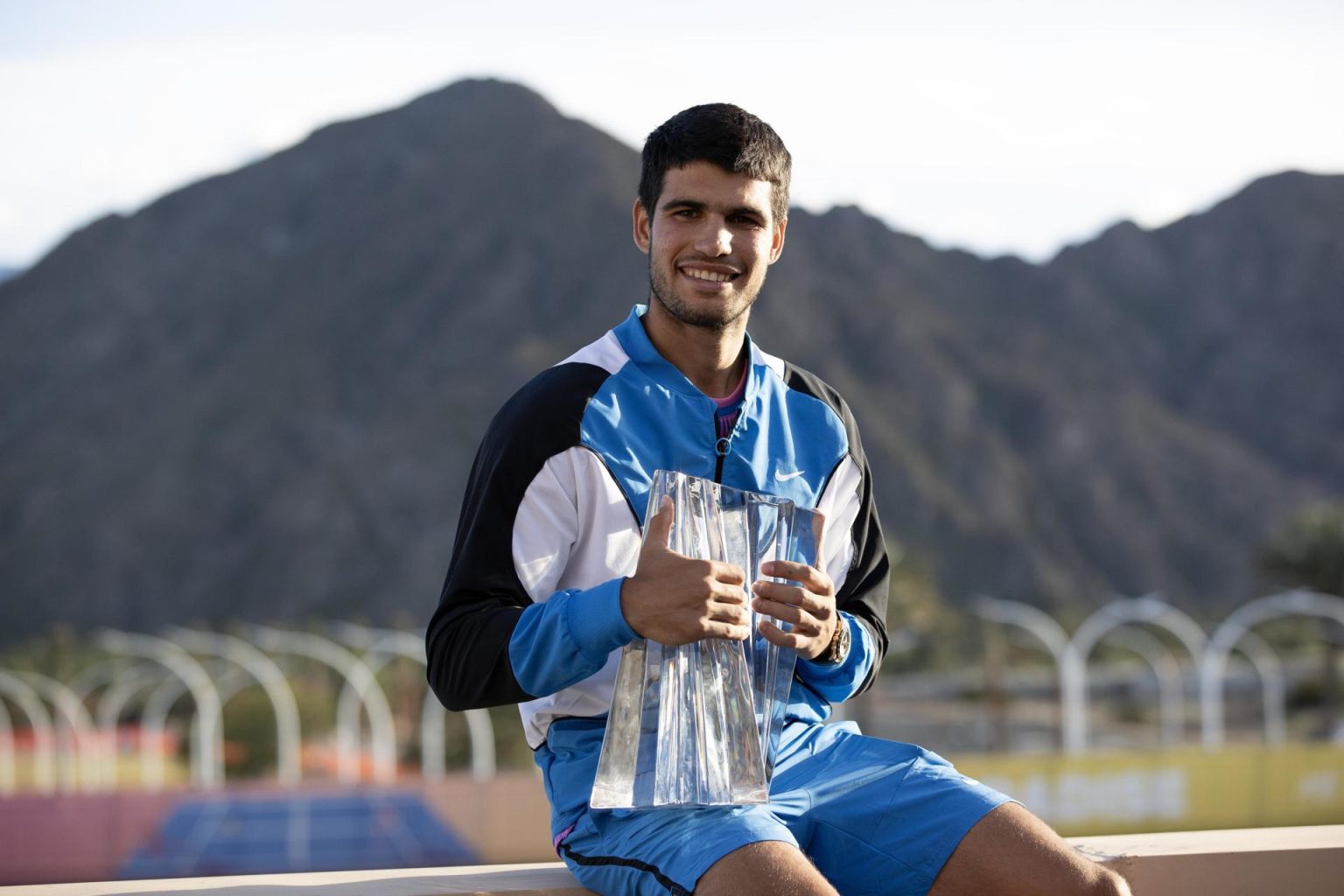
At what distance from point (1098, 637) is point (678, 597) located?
74.6 m

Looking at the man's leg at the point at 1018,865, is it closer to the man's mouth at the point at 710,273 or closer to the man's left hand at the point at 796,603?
the man's left hand at the point at 796,603

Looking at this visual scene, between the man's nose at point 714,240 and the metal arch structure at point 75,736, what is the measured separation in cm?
4012

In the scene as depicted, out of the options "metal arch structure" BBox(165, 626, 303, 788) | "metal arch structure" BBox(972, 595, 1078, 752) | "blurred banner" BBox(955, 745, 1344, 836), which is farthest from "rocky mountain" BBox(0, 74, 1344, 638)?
"blurred banner" BBox(955, 745, 1344, 836)

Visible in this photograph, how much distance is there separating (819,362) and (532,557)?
9485cm

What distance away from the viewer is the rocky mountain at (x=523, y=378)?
9206cm

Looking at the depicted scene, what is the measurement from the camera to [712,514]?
300cm

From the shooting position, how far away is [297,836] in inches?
968

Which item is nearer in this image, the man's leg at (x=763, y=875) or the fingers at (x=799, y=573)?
the man's leg at (x=763, y=875)

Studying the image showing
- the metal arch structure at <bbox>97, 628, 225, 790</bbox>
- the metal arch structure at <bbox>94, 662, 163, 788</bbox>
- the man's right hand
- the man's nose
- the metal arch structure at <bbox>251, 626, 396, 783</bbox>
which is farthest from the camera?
the metal arch structure at <bbox>94, 662, 163, 788</bbox>

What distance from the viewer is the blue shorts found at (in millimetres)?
2877

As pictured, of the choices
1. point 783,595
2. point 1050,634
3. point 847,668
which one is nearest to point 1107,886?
point 847,668

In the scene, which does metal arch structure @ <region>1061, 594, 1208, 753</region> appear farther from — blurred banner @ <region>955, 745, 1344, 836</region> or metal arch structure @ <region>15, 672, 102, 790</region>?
metal arch structure @ <region>15, 672, 102, 790</region>

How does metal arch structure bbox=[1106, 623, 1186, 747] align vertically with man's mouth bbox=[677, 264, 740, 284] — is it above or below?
below

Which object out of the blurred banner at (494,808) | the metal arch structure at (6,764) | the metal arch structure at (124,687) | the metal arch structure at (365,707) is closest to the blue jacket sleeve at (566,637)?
the blurred banner at (494,808)
